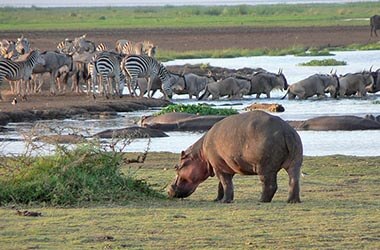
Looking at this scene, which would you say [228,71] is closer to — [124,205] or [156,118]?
[156,118]

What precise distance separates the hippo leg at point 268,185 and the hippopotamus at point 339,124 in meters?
9.27

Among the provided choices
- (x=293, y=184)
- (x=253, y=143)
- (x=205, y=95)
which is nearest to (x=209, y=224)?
(x=253, y=143)

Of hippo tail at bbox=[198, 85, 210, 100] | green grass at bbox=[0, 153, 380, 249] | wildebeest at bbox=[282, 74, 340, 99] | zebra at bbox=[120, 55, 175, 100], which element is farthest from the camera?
zebra at bbox=[120, 55, 175, 100]

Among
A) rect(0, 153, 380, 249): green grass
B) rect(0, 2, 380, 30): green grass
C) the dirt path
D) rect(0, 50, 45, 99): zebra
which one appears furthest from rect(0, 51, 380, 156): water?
rect(0, 2, 380, 30): green grass

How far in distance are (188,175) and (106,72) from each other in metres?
16.6

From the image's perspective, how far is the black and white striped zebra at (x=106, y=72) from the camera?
2717 centimetres

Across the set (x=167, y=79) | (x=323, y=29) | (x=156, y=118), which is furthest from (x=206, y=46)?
(x=156, y=118)

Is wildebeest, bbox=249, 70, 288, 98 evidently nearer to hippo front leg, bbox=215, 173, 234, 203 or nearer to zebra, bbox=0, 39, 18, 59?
zebra, bbox=0, 39, 18, 59

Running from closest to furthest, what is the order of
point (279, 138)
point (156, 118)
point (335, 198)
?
point (279, 138)
point (335, 198)
point (156, 118)

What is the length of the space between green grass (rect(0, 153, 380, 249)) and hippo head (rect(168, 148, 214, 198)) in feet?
0.51

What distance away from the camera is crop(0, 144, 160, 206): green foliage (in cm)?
1028

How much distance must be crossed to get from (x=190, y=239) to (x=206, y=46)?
41.3 m

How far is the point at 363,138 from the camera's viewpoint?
1842cm

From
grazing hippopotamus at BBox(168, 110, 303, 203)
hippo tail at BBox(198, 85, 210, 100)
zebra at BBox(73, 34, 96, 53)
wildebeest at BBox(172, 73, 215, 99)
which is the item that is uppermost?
grazing hippopotamus at BBox(168, 110, 303, 203)
